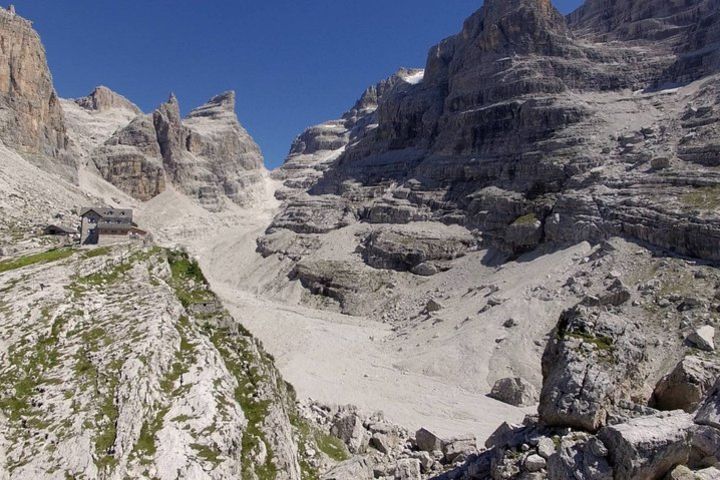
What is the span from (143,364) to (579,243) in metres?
69.0

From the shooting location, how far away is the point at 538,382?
47906 mm

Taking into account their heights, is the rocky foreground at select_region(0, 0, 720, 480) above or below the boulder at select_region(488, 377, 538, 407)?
above

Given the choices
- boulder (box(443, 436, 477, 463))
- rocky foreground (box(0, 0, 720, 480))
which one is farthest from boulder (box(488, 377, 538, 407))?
boulder (box(443, 436, 477, 463))

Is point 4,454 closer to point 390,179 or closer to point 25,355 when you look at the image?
point 25,355

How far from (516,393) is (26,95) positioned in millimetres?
120005


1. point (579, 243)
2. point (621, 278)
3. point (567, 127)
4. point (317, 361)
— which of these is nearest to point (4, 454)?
point (317, 361)

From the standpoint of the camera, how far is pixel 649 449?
438 inches

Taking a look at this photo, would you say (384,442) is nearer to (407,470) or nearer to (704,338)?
(407,470)

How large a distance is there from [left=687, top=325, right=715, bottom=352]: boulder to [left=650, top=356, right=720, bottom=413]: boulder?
103 ft

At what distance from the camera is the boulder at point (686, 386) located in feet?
→ 48.5

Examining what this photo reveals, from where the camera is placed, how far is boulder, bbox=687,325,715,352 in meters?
41.9

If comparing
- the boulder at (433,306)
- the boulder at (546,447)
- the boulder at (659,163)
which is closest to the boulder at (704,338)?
the boulder at (433,306)

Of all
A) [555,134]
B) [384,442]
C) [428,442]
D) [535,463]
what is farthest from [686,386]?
[555,134]

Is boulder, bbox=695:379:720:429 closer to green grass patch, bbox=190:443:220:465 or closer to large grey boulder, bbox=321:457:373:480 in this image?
large grey boulder, bbox=321:457:373:480
